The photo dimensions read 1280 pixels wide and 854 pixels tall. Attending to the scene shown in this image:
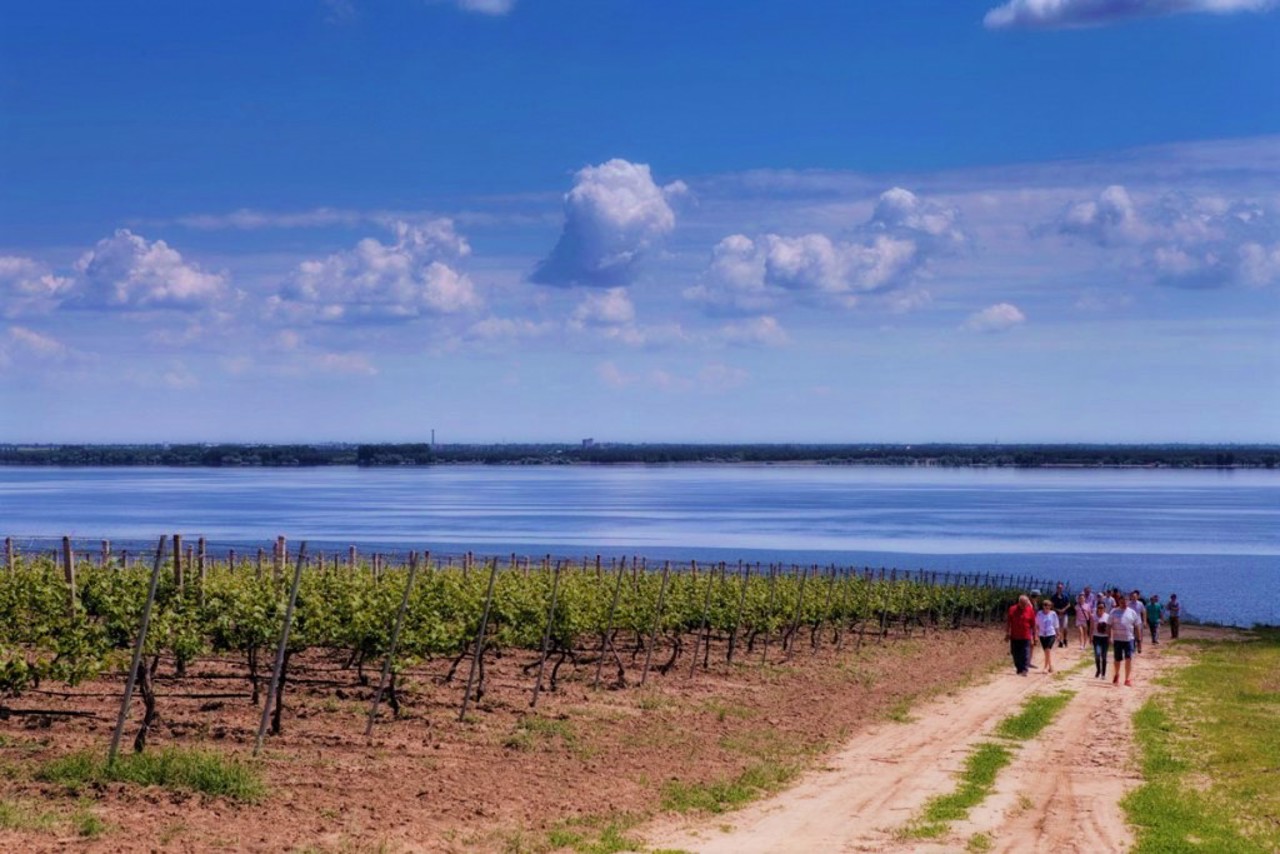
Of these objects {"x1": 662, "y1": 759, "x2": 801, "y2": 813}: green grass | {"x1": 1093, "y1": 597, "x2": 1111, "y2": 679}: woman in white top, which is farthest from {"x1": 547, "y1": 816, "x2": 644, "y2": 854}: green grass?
{"x1": 1093, "y1": 597, "x2": 1111, "y2": 679}: woman in white top

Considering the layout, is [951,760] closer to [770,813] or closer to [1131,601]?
[770,813]

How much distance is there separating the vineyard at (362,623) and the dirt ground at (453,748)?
0.41 meters

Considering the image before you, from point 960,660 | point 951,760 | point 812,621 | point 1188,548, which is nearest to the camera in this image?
point 951,760

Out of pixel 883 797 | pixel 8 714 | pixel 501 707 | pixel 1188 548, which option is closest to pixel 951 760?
pixel 883 797

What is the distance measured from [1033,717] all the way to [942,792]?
6876 mm

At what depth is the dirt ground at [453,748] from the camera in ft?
41.1

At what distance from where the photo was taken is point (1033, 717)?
21.9 m

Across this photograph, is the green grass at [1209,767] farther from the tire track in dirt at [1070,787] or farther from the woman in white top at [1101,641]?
the woman in white top at [1101,641]

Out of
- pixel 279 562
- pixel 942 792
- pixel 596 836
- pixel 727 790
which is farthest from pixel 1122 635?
pixel 596 836

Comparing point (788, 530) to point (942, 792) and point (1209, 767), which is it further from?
point (942, 792)

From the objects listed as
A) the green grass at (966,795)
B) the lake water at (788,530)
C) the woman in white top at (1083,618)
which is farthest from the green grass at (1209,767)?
the lake water at (788,530)

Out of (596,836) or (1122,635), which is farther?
(1122,635)

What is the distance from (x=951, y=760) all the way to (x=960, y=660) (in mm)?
15928

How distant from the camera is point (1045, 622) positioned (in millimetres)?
28938
